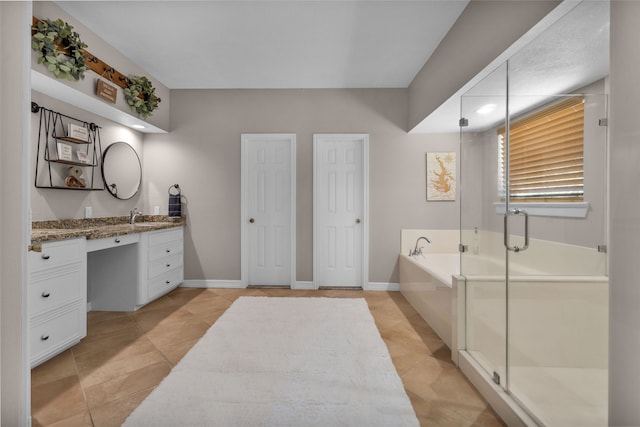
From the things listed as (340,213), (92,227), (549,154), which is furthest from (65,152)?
(549,154)

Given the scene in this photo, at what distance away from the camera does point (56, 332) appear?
80.1 inches

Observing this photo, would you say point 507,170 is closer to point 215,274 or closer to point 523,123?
point 523,123

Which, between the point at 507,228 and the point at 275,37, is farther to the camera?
the point at 275,37

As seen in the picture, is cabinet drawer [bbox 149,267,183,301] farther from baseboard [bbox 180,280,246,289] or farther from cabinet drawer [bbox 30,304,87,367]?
cabinet drawer [bbox 30,304,87,367]

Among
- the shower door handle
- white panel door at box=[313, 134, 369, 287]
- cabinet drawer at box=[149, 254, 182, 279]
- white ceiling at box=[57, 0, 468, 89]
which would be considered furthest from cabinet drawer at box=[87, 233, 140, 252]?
the shower door handle

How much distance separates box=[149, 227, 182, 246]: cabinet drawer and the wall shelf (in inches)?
29.1

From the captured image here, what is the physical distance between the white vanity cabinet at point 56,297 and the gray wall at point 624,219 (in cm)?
292

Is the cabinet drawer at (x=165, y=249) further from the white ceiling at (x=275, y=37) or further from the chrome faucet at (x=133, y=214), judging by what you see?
the white ceiling at (x=275, y=37)

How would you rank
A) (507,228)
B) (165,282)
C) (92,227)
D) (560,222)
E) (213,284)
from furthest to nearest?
1. (213,284)
2. (165,282)
3. (92,227)
4. (507,228)
5. (560,222)

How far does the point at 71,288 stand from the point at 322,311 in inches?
82.3

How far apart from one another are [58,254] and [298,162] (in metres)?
2.51

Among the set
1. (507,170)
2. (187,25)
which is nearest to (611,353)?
(507,170)

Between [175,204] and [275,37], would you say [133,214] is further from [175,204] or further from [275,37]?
[275,37]

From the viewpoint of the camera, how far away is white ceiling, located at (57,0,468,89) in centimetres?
A: 223
